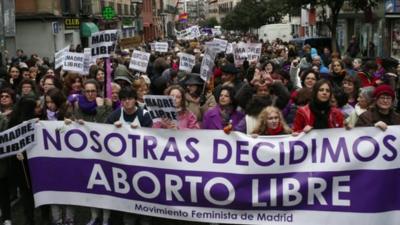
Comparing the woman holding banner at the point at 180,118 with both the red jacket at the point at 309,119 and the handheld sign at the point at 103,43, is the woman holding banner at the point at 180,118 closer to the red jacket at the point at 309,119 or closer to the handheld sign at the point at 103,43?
the red jacket at the point at 309,119

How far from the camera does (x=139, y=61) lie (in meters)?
14.3

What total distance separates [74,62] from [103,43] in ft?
8.43

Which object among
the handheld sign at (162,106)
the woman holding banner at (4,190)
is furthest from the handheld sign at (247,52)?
the woman holding banner at (4,190)

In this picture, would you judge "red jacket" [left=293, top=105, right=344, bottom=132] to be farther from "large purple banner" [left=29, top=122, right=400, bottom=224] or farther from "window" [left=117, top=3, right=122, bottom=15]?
"window" [left=117, top=3, right=122, bottom=15]

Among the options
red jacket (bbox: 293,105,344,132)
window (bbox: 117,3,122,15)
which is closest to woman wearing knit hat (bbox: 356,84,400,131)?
red jacket (bbox: 293,105,344,132)

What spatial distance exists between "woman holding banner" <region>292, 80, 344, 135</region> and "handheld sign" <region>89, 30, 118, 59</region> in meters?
4.17

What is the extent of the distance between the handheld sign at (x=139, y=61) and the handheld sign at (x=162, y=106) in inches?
304

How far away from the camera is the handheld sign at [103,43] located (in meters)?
9.92

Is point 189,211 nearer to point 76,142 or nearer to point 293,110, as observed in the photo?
point 76,142

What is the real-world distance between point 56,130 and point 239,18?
234 feet

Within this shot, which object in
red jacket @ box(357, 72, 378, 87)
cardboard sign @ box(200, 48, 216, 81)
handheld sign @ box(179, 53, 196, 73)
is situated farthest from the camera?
handheld sign @ box(179, 53, 196, 73)

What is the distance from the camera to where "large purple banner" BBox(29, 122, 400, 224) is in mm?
5996

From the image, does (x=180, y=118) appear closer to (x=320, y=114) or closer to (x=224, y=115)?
(x=224, y=115)

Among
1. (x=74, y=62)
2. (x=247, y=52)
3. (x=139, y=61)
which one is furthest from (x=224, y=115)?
(x=247, y=52)
